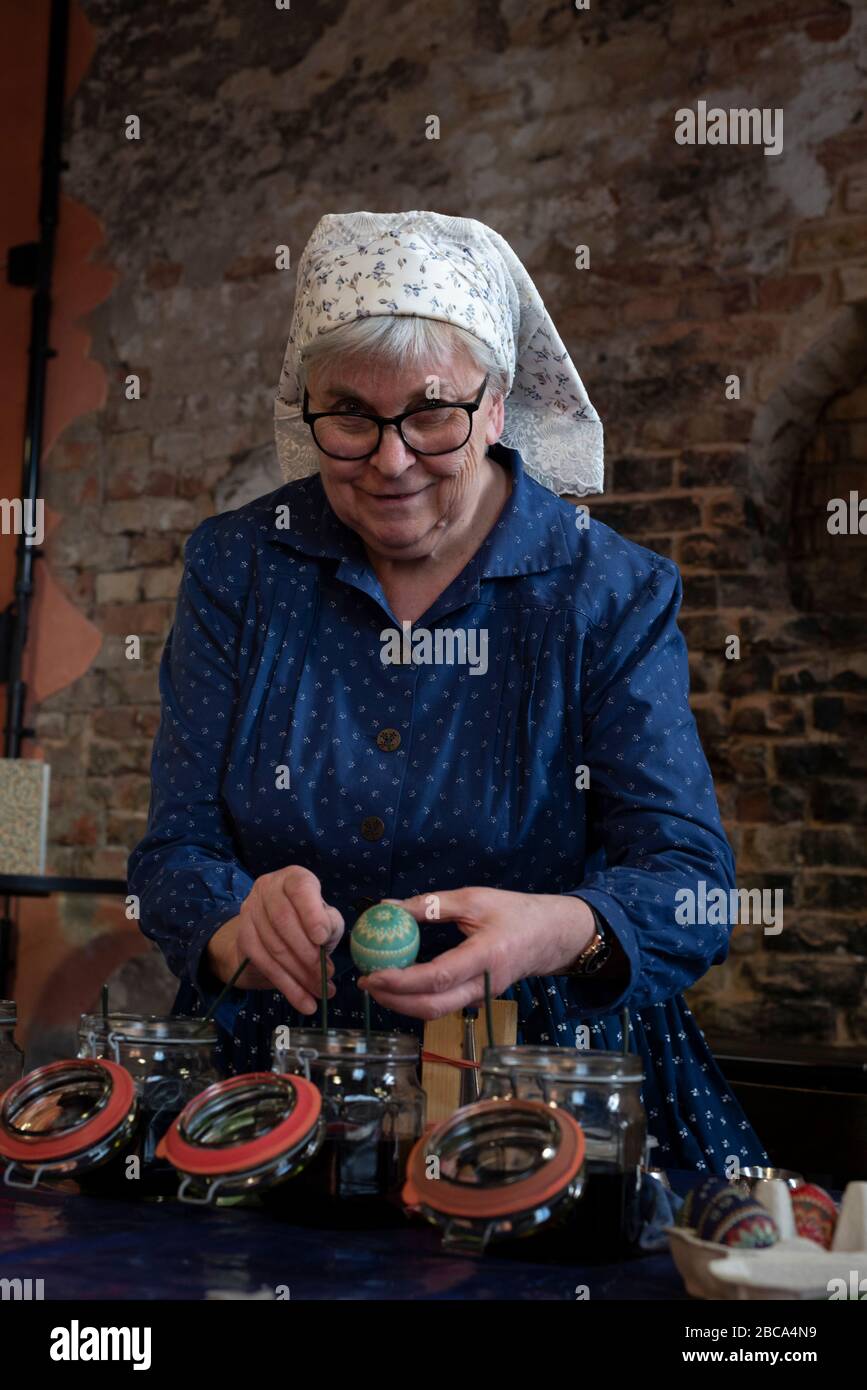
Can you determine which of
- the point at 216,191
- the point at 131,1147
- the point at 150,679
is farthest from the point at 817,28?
the point at 131,1147

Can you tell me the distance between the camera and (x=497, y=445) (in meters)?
1.96

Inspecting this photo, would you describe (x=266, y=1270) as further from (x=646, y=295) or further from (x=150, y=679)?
(x=150, y=679)

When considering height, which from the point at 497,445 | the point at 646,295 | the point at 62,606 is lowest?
the point at 497,445

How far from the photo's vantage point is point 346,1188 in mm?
1148

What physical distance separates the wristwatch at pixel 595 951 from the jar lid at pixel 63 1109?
45 cm

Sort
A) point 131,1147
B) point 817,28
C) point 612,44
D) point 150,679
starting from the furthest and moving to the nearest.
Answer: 1. point 150,679
2. point 612,44
3. point 817,28
4. point 131,1147

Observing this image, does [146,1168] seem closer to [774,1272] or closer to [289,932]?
[289,932]

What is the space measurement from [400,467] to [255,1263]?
3.00 ft

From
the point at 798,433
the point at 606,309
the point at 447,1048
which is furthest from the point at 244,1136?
A: the point at 606,309

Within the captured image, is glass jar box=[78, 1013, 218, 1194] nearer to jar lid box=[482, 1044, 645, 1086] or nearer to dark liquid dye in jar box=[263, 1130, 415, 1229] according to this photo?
dark liquid dye in jar box=[263, 1130, 415, 1229]

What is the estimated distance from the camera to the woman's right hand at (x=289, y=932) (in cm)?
136

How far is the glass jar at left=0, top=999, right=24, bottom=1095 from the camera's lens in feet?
4.71

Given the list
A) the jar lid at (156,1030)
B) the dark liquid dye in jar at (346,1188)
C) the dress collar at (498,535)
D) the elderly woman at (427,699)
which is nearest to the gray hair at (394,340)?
the elderly woman at (427,699)
